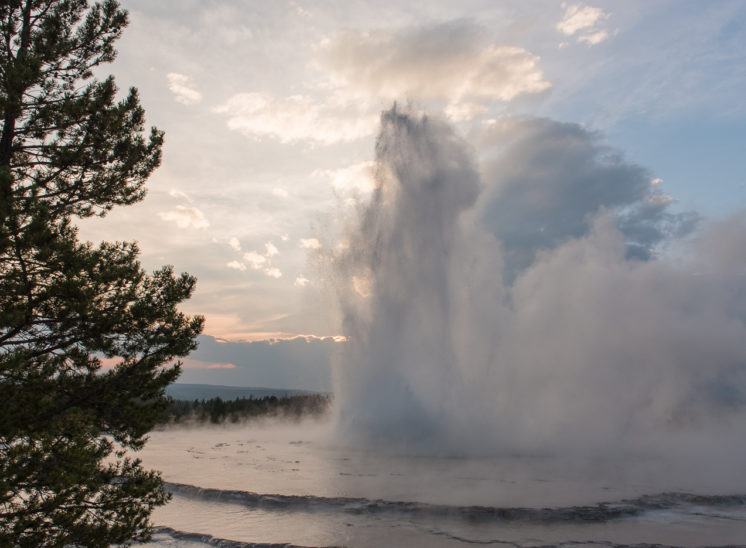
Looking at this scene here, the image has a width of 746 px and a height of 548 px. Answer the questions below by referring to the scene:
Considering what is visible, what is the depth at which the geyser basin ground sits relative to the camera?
1450 centimetres

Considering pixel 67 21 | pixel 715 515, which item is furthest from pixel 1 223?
pixel 715 515

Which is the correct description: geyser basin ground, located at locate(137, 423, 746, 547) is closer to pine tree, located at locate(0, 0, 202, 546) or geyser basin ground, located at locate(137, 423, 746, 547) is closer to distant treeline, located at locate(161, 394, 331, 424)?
pine tree, located at locate(0, 0, 202, 546)

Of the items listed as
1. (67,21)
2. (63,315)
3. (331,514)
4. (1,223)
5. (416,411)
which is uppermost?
(67,21)

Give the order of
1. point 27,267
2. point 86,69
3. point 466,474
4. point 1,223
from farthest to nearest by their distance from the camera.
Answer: point 466,474
point 86,69
point 27,267
point 1,223

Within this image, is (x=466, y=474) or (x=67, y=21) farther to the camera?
(x=466, y=474)

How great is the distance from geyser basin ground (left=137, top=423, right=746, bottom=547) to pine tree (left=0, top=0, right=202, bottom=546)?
6.42 meters

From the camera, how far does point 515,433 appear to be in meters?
34.2

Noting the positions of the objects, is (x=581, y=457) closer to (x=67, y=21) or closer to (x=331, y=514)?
(x=331, y=514)

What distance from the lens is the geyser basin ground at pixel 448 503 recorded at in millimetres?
14500

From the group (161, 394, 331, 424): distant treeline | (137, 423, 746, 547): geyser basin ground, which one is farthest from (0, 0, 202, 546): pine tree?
(161, 394, 331, 424): distant treeline

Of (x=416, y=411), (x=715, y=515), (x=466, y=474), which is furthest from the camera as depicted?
(x=416, y=411)

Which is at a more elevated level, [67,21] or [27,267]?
[67,21]

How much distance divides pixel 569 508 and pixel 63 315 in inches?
646

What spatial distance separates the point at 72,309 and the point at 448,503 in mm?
13710
